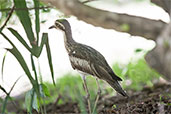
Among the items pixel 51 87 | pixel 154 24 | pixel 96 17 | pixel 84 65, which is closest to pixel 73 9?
pixel 96 17

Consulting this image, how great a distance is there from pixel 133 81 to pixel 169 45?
13.8 feet

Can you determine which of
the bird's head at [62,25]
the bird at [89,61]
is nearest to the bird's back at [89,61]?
the bird at [89,61]

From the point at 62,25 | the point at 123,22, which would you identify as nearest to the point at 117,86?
the point at 62,25

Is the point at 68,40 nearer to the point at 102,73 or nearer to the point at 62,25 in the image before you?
the point at 62,25

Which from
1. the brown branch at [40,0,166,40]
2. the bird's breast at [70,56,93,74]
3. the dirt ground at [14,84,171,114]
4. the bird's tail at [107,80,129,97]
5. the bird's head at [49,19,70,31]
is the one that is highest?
the brown branch at [40,0,166,40]

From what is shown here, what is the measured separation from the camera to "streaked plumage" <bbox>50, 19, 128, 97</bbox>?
3.36 metres

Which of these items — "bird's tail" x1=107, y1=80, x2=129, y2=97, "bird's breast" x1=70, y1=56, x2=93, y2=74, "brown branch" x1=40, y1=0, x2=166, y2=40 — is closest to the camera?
"brown branch" x1=40, y1=0, x2=166, y2=40

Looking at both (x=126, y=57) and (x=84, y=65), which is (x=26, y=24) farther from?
(x=126, y=57)

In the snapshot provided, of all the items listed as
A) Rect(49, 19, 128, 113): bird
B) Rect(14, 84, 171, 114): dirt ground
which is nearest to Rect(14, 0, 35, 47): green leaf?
Rect(49, 19, 128, 113): bird

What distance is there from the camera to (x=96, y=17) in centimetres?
155

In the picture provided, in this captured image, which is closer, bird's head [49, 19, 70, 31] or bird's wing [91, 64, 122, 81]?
bird's wing [91, 64, 122, 81]

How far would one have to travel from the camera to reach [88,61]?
11.6 feet

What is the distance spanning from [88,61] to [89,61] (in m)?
0.02

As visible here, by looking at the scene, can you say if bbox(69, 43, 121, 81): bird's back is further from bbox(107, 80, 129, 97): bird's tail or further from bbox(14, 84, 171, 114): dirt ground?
bbox(14, 84, 171, 114): dirt ground
